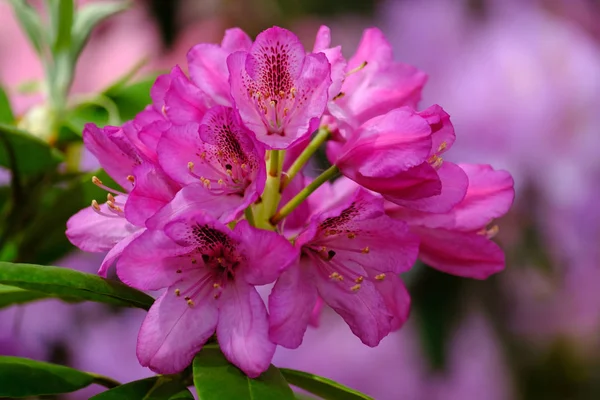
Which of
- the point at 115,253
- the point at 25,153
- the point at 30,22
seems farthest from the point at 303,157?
the point at 30,22

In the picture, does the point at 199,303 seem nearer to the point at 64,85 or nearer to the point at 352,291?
the point at 352,291

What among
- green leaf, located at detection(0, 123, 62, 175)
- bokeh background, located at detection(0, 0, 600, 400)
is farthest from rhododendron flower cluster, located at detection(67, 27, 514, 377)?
bokeh background, located at detection(0, 0, 600, 400)

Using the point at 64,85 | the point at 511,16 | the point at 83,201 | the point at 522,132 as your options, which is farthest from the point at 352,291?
the point at 511,16

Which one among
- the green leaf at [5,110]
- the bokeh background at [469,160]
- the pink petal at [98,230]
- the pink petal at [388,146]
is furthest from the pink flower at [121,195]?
the bokeh background at [469,160]

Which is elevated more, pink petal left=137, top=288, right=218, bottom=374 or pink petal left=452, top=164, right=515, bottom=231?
pink petal left=452, top=164, right=515, bottom=231

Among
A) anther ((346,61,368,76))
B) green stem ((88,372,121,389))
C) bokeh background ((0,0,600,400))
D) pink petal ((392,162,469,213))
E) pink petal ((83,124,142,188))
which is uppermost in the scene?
anther ((346,61,368,76))

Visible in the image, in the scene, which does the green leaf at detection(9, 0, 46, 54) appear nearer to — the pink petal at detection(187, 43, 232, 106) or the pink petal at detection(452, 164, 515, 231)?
the pink petal at detection(187, 43, 232, 106)
